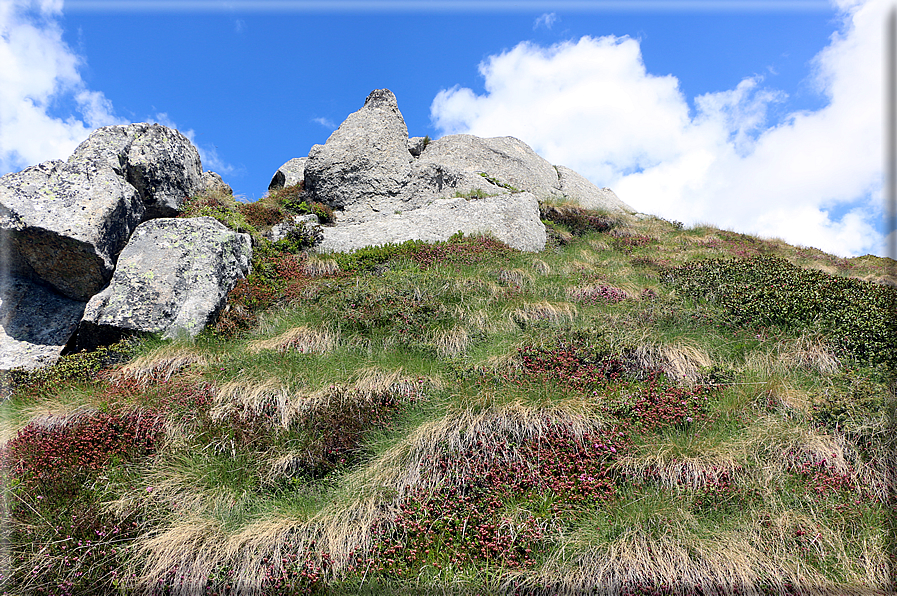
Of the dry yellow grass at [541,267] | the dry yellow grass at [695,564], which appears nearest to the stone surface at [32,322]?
the dry yellow grass at [695,564]

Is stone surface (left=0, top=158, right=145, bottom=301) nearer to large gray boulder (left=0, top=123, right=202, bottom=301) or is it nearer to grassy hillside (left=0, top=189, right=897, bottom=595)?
large gray boulder (left=0, top=123, right=202, bottom=301)

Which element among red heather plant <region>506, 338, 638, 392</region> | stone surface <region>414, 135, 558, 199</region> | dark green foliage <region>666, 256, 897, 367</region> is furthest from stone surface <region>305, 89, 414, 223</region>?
red heather plant <region>506, 338, 638, 392</region>

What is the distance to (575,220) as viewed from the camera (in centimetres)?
1845

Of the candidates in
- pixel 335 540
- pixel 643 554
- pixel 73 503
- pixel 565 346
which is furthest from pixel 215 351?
pixel 643 554

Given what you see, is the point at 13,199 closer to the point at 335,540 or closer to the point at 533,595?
the point at 335,540

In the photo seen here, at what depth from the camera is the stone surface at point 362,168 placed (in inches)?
680

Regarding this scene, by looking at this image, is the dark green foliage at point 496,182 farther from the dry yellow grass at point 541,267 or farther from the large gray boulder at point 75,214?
the large gray boulder at point 75,214

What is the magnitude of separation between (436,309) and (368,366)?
7.19 ft

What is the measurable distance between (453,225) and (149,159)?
8249 mm

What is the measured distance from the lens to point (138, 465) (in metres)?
6.12

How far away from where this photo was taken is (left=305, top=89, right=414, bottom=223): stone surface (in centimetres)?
1727

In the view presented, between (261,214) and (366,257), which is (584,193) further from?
(261,214)

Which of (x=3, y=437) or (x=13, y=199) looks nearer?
(x=3, y=437)

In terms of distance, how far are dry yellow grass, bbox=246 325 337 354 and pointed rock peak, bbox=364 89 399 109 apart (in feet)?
46.5
